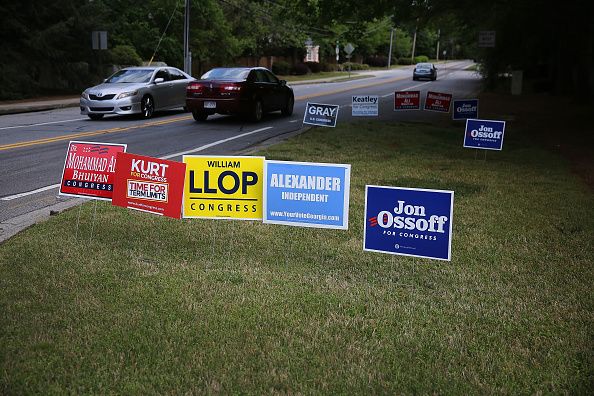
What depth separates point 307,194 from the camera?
18.1 ft

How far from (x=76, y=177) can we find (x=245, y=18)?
149 feet

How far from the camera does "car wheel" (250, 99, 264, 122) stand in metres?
17.6

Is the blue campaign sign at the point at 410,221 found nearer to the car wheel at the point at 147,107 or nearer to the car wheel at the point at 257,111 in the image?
the car wheel at the point at 257,111

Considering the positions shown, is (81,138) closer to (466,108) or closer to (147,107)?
(147,107)

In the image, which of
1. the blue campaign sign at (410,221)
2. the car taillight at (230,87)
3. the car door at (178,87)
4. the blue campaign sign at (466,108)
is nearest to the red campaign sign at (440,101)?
the blue campaign sign at (466,108)

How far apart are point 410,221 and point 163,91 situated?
52.2 ft

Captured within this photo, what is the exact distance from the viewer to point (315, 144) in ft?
42.1

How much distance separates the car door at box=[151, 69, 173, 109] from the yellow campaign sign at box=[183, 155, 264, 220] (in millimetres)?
13984

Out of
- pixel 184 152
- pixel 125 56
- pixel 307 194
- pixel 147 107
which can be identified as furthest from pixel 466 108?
pixel 125 56

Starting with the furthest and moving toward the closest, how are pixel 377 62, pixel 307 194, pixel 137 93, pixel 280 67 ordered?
pixel 377 62, pixel 280 67, pixel 137 93, pixel 307 194

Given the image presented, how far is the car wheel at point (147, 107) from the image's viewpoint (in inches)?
735

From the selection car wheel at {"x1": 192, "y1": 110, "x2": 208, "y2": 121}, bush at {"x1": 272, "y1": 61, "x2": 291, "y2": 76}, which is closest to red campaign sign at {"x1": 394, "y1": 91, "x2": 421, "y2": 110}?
car wheel at {"x1": 192, "y1": 110, "x2": 208, "y2": 121}

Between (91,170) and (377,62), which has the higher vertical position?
(377,62)

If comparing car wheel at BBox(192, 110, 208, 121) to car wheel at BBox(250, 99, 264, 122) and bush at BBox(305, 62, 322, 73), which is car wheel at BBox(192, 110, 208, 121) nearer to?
car wheel at BBox(250, 99, 264, 122)
